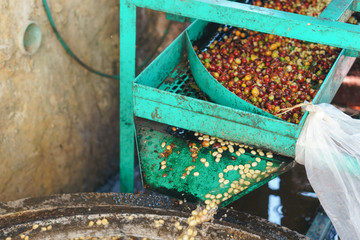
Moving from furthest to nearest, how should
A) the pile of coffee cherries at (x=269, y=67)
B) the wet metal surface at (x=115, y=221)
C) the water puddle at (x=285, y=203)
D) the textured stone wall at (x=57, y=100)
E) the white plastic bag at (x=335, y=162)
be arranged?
1. the water puddle at (x=285, y=203)
2. the textured stone wall at (x=57, y=100)
3. the pile of coffee cherries at (x=269, y=67)
4. the wet metal surface at (x=115, y=221)
5. the white plastic bag at (x=335, y=162)

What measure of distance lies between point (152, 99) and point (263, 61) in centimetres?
86

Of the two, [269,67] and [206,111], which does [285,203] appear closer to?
[269,67]

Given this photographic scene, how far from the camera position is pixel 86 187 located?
4.04 meters

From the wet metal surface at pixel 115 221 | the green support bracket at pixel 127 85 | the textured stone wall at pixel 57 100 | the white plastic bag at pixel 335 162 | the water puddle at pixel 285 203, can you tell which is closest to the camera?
the white plastic bag at pixel 335 162

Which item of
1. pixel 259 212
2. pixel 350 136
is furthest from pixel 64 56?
pixel 350 136

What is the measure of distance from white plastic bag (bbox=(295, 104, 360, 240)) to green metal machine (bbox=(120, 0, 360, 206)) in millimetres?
85

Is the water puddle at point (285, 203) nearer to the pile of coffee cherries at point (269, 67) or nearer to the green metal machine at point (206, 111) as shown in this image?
the green metal machine at point (206, 111)

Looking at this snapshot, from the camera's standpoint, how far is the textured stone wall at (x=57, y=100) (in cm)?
273

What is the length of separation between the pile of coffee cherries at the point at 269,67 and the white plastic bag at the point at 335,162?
0.24m

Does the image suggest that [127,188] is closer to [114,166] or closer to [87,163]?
[87,163]

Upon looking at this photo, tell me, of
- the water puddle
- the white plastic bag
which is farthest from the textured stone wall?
the white plastic bag

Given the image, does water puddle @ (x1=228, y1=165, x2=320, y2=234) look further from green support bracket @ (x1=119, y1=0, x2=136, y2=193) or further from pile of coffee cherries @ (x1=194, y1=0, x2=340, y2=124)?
pile of coffee cherries @ (x1=194, y1=0, x2=340, y2=124)

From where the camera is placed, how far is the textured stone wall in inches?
107

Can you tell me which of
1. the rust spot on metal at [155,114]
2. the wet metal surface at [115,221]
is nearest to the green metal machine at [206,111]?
the rust spot on metal at [155,114]
